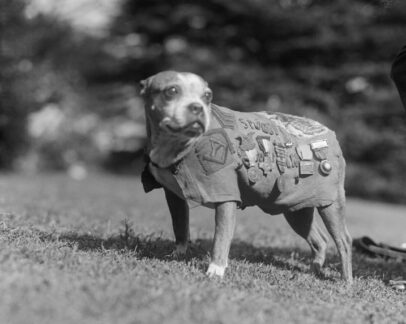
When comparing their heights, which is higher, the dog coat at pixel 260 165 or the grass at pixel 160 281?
the dog coat at pixel 260 165

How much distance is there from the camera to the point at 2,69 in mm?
17500

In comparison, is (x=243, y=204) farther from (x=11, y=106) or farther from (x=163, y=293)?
(x=11, y=106)

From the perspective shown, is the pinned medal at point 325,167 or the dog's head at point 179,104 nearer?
the dog's head at point 179,104

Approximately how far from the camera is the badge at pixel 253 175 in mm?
4215

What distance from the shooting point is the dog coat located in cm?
405

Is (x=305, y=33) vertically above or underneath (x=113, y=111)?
A: above

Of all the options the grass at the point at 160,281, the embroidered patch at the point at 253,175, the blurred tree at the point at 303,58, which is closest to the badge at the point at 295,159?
the embroidered patch at the point at 253,175

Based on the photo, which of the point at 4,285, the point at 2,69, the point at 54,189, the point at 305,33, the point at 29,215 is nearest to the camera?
the point at 4,285

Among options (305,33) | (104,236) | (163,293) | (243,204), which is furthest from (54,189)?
(305,33)

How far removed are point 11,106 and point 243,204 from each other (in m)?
14.8

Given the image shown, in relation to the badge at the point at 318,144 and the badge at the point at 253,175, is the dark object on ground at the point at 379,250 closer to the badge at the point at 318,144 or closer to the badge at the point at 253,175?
the badge at the point at 318,144

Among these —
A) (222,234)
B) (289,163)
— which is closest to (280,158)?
(289,163)

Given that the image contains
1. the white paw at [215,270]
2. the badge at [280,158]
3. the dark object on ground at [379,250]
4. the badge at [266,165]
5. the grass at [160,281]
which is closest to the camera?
the grass at [160,281]

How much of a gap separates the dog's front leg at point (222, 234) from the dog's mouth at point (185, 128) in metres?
0.60
